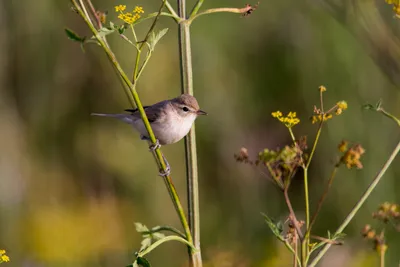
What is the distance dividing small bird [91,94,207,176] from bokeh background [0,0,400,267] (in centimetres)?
147

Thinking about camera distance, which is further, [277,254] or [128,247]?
[128,247]

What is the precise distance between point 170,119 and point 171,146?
224cm

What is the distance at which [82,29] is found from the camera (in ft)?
20.6

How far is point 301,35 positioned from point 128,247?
2332 mm

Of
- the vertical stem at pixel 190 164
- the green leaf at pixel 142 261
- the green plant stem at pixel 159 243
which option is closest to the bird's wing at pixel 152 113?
the vertical stem at pixel 190 164

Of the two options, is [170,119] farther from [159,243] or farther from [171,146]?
[171,146]

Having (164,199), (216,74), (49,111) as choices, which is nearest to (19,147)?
(49,111)

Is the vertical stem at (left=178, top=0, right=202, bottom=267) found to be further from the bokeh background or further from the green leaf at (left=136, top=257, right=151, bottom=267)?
the bokeh background

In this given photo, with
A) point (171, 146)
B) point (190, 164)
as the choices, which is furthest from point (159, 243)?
point (171, 146)

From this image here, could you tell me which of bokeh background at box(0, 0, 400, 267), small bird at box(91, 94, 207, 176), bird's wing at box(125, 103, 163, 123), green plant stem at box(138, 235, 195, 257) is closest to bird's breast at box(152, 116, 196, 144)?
small bird at box(91, 94, 207, 176)

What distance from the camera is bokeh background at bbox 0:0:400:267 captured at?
545cm

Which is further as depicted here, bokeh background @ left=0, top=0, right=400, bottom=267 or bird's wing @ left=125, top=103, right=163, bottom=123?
bokeh background @ left=0, top=0, right=400, bottom=267

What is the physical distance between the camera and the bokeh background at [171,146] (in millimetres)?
5449

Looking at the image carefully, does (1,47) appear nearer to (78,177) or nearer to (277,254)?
(78,177)
